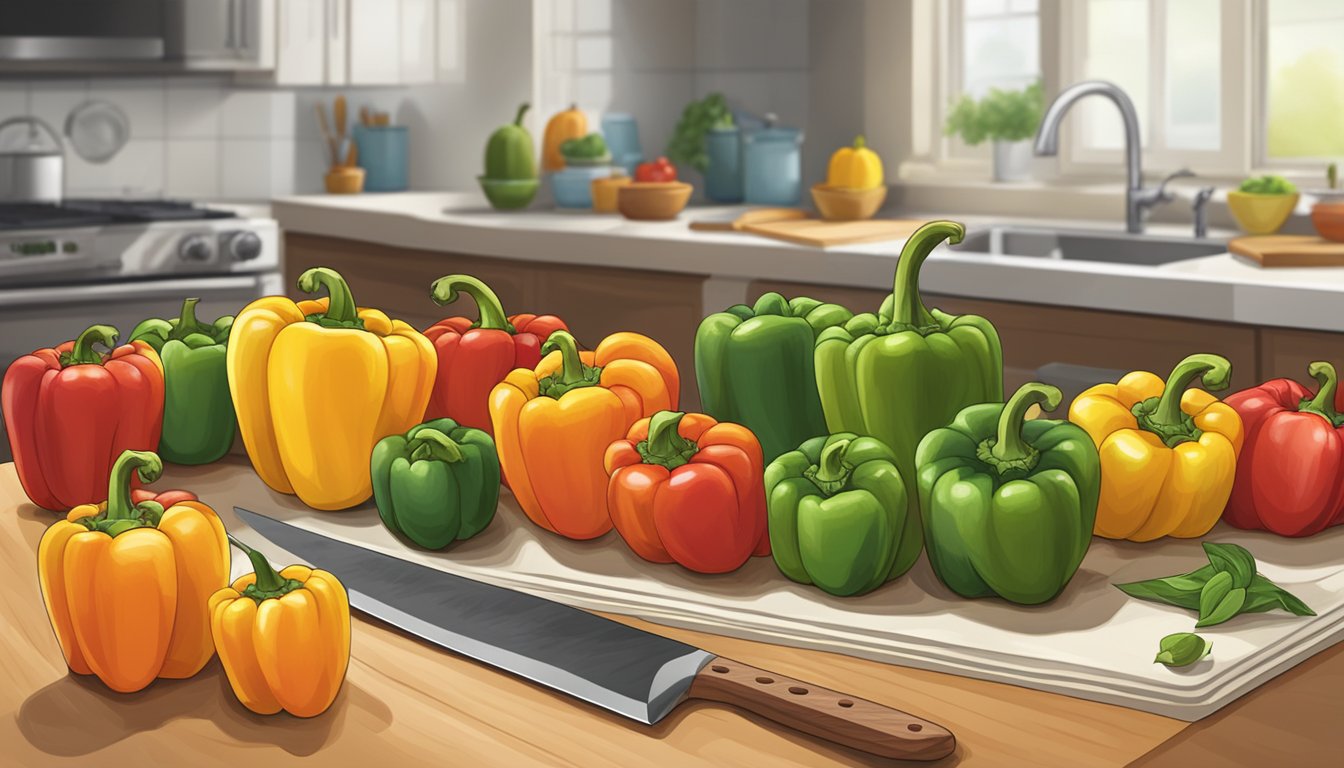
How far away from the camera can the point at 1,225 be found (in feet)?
10.1

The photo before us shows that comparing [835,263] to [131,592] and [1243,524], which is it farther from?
[131,592]

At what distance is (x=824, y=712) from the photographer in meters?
0.67

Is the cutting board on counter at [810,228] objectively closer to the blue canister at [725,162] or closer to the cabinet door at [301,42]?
the blue canister at [725,162]

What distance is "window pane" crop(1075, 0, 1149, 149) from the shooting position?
3.23 meters

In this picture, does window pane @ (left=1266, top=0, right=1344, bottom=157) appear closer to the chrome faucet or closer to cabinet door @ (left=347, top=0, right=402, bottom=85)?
the chrome faucet

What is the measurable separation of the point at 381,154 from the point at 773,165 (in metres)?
1.25

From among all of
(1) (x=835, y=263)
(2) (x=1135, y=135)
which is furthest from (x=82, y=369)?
(2) (x=1135, y=135)

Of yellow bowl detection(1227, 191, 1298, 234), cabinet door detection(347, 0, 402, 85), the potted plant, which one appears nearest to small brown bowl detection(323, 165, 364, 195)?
cabinet door detection(347, 0, 402, 85)

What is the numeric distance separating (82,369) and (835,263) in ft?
5.77

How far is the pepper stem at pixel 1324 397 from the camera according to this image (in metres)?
1.00

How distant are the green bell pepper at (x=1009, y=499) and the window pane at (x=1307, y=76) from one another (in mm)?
2474

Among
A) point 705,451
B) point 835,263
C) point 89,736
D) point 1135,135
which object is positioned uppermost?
point 1135,135

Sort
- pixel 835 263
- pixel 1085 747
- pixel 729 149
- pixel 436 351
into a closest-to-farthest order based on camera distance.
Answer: pixel 1085 747, pixel 436 351, pixel 835 263, pixel 729 149

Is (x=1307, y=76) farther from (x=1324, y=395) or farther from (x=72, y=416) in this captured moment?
(x=72, y=416)
